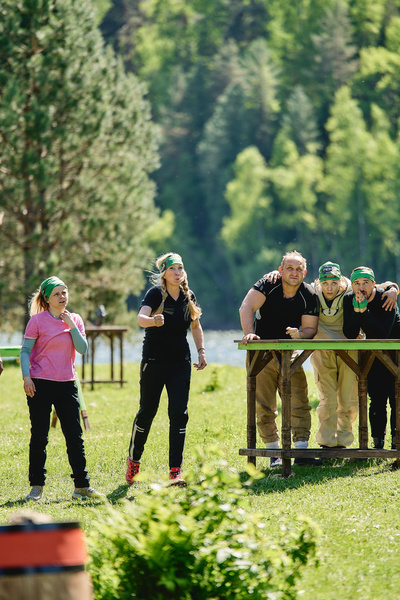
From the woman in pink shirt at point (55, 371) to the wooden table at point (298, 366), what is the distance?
55.3 inches

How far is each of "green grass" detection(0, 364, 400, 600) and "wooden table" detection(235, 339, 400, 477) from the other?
180 mm

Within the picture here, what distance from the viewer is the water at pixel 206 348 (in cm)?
2927

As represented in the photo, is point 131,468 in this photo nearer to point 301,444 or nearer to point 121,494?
point 121,494

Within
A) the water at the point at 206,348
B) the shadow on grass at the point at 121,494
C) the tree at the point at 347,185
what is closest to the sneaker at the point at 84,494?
the shadow on grass at the point at 121,494

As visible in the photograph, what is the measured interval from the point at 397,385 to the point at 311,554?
3.72 metres

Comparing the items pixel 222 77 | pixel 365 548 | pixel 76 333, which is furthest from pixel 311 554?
pixel 222 77

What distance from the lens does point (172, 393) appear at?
320 inches

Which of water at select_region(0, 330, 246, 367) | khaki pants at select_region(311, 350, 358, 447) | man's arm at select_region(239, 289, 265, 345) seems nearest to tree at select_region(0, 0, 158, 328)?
water at select_region(0, 330, 246, 367)

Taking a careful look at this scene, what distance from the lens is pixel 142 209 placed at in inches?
1270

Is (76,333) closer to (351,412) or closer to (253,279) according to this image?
(351,412)

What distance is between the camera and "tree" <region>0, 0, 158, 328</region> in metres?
27.4

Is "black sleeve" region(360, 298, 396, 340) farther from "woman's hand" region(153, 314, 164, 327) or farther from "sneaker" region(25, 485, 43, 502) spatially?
"sneaker" region(25, 485, 43, 502)

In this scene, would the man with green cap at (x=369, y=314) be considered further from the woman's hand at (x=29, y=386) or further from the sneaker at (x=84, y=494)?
the woman's hand at (x=29, y=386)

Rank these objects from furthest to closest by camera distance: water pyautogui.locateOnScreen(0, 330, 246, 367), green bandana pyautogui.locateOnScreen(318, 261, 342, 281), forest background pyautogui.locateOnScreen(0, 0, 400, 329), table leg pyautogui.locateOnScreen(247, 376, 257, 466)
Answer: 1. water pyautogui.locateOnScreen(0, 330, 246, 367)
2. forest background pyautogui.locateOnScreen(0, 0, 400, 329)
3. green bandana pyautogui.locateOnScreen(318, 261, 342, 281)
4. table leg pyautogui.locateOnScreen(247, 376, 257, 466)
